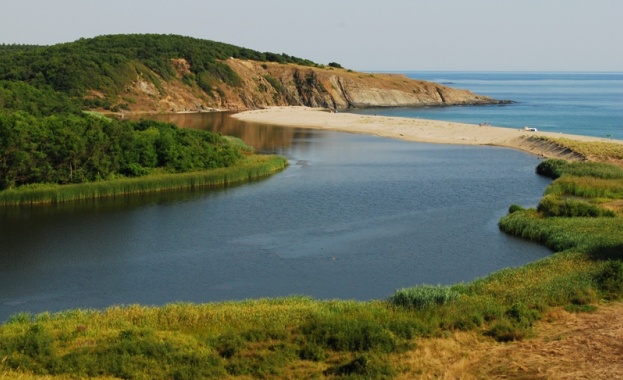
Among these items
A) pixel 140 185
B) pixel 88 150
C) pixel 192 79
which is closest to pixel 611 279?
pixel 140 185

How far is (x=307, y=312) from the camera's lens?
25625 millimetres

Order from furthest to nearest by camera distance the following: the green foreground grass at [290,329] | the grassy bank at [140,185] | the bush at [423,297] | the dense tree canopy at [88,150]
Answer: the dense tree canopy at [88,150] → the grassy bank at [140,185] → the bush at [423,297] → the green foreground grass at [290,329]

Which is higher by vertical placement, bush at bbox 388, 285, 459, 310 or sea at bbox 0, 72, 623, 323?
bush at bbox 388, 285, 459, 310

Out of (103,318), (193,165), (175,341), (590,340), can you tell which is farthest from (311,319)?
(193,165)

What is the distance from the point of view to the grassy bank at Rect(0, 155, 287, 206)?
4962 cm

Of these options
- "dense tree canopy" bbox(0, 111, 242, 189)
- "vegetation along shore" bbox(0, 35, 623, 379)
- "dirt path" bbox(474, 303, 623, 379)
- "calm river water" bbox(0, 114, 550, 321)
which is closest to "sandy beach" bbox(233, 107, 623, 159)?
"vegetation along shore" bbox(0, 35, 623, 379)

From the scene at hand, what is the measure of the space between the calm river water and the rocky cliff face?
72441 mm

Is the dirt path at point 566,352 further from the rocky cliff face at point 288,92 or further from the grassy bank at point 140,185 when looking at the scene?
the rocky cliff face at point 288,92

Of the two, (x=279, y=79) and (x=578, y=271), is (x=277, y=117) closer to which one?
(x=279, y=79)

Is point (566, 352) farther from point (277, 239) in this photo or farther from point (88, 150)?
point (88, 150)

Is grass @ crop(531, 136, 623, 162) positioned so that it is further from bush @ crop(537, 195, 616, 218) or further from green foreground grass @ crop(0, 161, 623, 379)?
green foreground grass @ crop(0, 161, 623, 379)

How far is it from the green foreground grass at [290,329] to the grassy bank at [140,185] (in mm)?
25144

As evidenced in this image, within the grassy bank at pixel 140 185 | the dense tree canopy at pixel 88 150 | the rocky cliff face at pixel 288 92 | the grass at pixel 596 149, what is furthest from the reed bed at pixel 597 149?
the rocky cliff face at pixel 288 92

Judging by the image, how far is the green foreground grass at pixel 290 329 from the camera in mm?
20844
